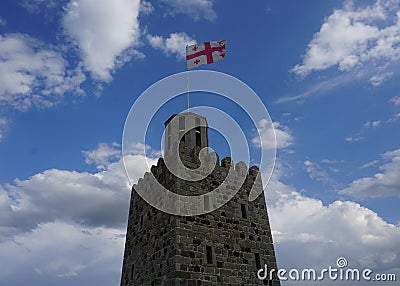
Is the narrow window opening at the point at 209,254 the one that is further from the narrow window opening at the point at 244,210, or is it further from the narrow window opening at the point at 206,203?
the narrow window opening at the point at 244,210

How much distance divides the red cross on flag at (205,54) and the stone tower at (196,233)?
3530 millimetres

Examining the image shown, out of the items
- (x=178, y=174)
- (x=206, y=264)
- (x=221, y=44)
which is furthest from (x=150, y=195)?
(x=221, y=44)

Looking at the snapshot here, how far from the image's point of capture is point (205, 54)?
22016 mm

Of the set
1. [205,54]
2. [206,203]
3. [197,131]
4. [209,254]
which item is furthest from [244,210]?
[205,54]

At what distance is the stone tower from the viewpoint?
1586 cm

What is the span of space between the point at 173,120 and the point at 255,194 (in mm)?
7003

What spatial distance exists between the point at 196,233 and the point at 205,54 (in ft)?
38.1

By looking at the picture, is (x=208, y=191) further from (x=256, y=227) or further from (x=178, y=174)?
(x=256, y=227)

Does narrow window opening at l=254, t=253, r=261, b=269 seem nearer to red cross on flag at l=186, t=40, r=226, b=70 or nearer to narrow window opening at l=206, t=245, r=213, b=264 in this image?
narrow window opening at l=206, t=245, r=213, b=264

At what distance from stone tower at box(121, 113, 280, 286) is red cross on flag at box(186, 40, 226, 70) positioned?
11.6ft

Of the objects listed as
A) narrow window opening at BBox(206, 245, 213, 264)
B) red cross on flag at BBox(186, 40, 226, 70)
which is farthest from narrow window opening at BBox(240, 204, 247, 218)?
red cross on flag at BBox(186, 40, 226, 70)

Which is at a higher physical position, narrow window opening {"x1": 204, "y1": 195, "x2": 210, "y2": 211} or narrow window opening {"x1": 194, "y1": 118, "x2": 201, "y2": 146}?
narrow window opening {"x1": 194, "y1": 118, "x2": 201, "y2": 146}

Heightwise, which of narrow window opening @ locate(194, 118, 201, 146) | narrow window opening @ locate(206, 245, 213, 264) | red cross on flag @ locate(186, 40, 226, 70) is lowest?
narrow window opening @ locate(206, 245, 213, 264)

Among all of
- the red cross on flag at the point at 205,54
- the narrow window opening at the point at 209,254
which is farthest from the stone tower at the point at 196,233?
the red cross on flag at the point at 205,54
